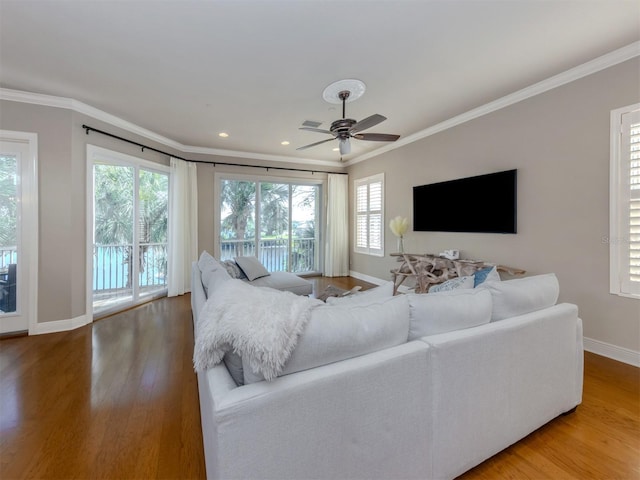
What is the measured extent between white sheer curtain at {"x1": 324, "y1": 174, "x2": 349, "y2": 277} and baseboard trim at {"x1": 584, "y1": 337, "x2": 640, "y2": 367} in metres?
4.15

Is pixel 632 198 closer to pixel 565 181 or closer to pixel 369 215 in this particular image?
pixel 565 181

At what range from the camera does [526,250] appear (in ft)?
10.2

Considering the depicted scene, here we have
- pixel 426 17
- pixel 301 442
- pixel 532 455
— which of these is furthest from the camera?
pixel 426 17

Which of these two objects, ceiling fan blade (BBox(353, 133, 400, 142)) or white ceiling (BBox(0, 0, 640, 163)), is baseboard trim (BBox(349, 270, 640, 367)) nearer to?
white ceiling (BBox(0, 0, 640, 163))

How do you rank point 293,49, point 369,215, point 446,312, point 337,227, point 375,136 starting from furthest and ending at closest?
point 337,227 < point 369,215 < point 375,136 < point 293,49 < point 446,312

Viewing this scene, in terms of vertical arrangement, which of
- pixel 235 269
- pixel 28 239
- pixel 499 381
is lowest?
pixel 499 381

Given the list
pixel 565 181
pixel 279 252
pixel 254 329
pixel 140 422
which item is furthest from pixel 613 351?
pixel 279 252

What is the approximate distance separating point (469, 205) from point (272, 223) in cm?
368

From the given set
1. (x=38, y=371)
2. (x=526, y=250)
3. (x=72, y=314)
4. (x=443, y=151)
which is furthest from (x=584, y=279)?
(x=72, y=314)

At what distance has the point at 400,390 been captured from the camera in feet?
3.68

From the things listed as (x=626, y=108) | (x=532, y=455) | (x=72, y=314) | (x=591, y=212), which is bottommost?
(x=532, y=455)

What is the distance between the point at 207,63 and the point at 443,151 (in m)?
3.22

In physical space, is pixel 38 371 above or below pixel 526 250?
below

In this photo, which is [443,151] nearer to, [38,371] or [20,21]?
[20,21]
